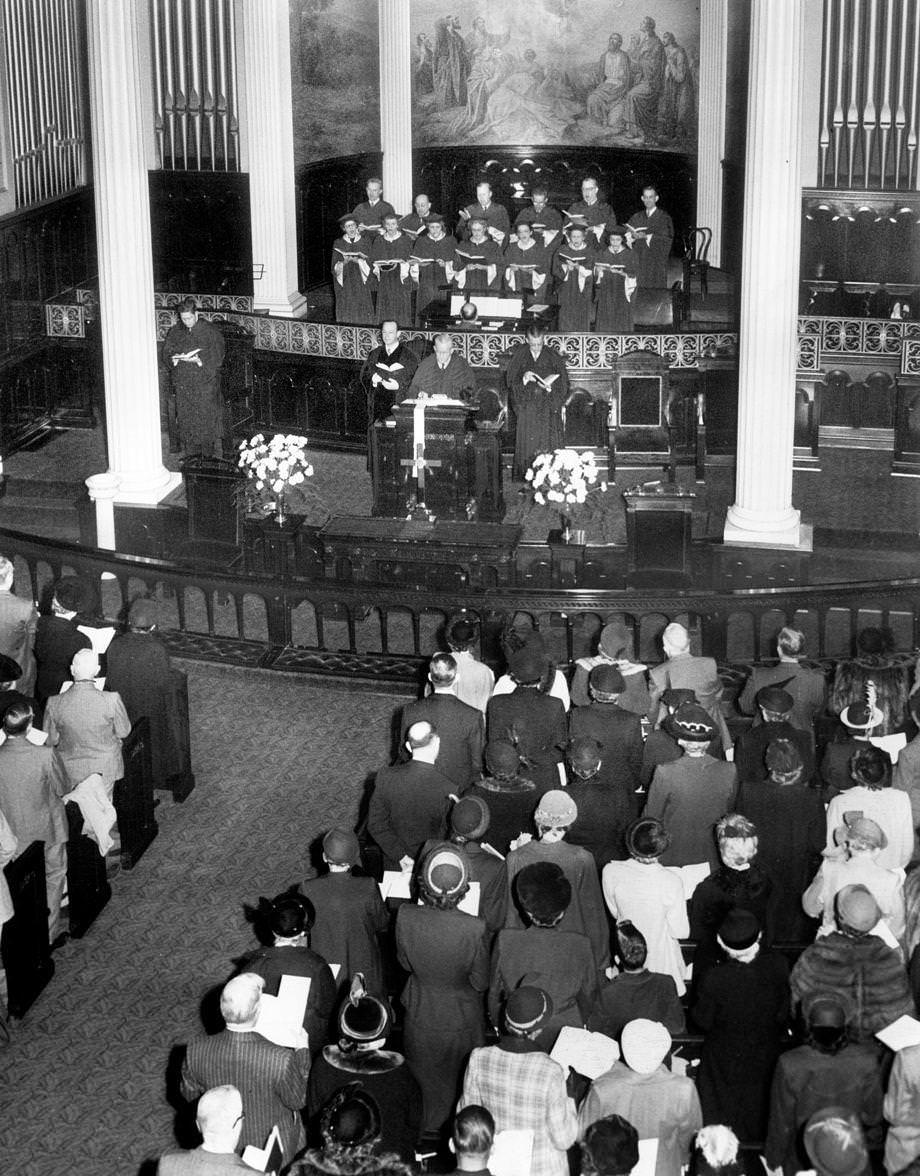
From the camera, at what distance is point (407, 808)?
8.47 metres

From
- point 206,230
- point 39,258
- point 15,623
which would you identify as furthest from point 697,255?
point 15,623

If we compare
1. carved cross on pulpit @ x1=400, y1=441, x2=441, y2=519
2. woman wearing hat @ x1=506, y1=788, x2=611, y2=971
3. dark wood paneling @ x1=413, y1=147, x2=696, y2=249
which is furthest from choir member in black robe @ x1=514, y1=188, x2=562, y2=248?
woman wearing hat @ x1=506, y1=788, x2=611, y2=971

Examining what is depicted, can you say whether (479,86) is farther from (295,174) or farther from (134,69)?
(134,69)

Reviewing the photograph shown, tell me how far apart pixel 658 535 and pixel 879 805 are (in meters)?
5.94

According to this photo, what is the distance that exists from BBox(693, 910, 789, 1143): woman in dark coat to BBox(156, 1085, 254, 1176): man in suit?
1867mm

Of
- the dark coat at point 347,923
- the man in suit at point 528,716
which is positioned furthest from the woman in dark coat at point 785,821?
the dark coat at point 347,923

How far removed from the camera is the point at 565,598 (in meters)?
11.7

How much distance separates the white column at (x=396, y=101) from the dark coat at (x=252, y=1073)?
62.2 ft

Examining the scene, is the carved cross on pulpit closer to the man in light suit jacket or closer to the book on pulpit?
the man in light suit jacket

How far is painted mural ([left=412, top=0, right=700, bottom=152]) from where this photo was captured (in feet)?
78.2

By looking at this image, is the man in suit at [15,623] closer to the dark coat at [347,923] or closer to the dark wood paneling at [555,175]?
the dark coat at [347,923]

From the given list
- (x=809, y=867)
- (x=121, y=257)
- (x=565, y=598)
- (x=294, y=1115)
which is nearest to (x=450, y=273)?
(x=121, y=257)

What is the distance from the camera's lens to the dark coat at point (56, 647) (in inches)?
416

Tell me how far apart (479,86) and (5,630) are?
51.3 ft
